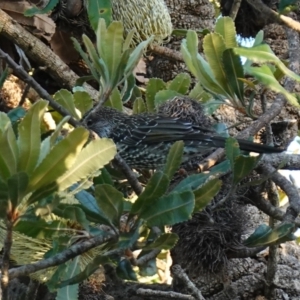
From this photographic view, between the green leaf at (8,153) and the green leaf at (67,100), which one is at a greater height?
the green leaf at (8,153)

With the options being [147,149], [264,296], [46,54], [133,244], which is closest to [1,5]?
[46,54]

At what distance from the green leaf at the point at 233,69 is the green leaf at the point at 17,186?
0.89 meters

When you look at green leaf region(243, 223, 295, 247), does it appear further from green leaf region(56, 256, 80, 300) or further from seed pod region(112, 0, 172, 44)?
seed pod region(112, 0, 172, 44)

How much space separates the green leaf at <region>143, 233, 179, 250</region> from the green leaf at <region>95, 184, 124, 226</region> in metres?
0.09

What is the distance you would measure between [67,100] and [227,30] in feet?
1.68

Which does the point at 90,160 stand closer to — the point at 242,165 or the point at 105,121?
the point at 242,165

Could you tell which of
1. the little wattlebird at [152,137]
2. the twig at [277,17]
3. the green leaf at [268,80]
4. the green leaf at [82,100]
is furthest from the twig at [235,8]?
the green leaf at [268,80]

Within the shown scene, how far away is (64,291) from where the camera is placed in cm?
158

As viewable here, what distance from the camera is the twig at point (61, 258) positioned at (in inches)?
46.2

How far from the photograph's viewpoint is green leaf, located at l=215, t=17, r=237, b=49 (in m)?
1.98

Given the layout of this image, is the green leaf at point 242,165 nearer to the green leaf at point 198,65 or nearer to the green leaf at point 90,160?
the green leaf at point 198,65

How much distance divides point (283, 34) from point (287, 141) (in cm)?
72

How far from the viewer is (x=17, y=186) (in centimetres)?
114

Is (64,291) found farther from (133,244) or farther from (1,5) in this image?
(1,5)
